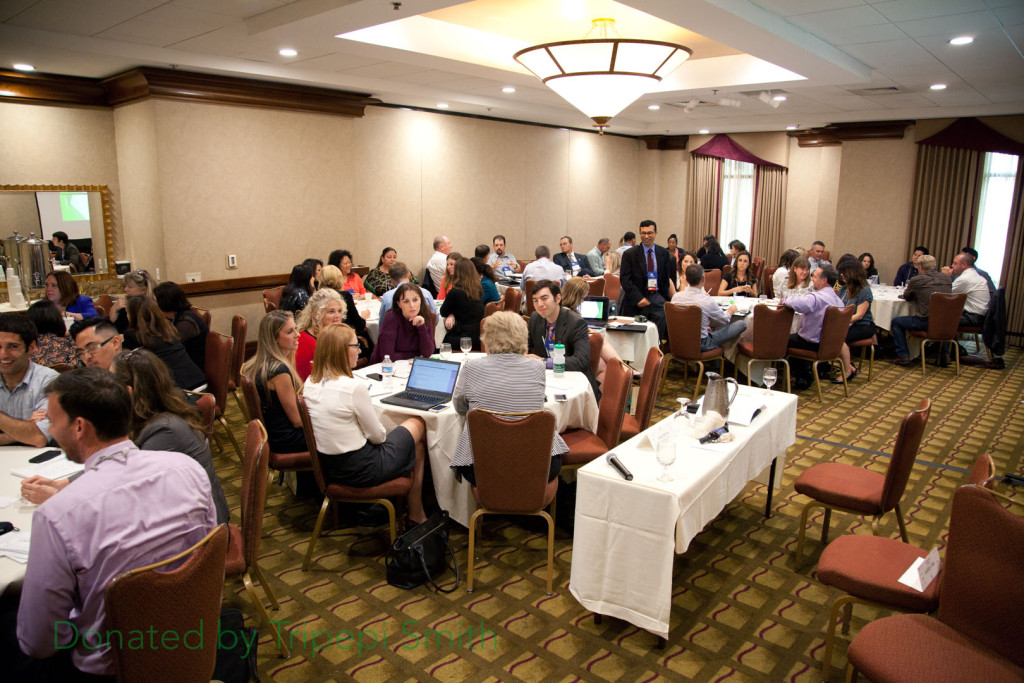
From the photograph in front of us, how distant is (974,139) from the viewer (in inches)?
396

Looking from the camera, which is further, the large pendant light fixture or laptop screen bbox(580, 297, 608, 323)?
laptop screen bbox(580, 297, 608, 323)

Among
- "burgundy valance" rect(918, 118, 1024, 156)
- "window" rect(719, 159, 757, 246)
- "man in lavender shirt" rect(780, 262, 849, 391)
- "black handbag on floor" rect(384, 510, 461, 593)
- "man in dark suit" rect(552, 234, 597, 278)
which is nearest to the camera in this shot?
"black handbag on floor" rect(384, 510, 461, 593)

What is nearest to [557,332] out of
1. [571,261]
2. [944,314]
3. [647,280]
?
[647,280]

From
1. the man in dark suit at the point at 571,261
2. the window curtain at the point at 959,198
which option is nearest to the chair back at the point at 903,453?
the man in dark suit at the point at 571,261

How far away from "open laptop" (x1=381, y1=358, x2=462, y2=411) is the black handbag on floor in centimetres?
83

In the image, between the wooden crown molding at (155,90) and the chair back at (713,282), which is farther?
the chair back at (713,282)

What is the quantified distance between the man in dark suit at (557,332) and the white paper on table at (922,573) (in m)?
2.44

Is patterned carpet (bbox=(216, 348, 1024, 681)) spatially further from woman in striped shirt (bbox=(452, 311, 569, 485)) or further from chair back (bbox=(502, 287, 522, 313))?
chair back (bbox=(502, 287, 522, 313))

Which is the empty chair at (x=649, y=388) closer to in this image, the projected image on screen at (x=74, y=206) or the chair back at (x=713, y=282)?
the chair back at (x=713, y=282)

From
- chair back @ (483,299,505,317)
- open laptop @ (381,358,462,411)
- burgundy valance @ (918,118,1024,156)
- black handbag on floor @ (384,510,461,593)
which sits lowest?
black handbag on floor @ (384,510,461,593)

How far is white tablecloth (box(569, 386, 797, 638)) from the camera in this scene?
9.23 ft

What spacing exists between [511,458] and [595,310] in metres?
3.78

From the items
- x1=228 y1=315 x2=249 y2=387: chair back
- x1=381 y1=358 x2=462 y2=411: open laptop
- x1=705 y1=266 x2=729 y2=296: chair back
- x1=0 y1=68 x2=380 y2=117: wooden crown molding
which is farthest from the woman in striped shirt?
x1=705 y1=266 x2=729 y2=296: chair back

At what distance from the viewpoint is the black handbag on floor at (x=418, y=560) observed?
3467 millimetres
